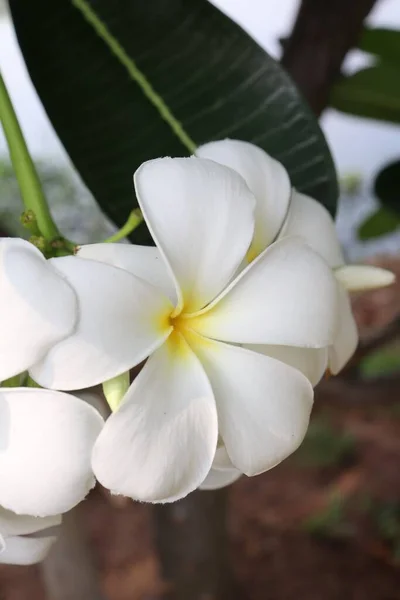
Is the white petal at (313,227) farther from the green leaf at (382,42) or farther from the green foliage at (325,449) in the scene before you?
the green foliage at (325,449)

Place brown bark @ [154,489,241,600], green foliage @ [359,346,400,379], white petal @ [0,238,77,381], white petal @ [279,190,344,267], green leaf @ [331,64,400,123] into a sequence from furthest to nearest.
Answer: green foliage @ [359,346,400,379]
brown bark @ [154,489,241,600]
green leaf @ [331,64,400,123]
white petal @ [279,190,344,267]
white petal @ [0,238,77,381]

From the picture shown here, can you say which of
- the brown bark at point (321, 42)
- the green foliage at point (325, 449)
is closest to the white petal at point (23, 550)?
the brown bark at point (321, 42)

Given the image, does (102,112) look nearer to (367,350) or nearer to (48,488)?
(48,488)

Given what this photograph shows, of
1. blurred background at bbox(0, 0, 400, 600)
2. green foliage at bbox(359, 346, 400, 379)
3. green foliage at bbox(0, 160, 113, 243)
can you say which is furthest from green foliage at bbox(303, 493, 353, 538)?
green foliage at bbox(0, 160, 113, 243)

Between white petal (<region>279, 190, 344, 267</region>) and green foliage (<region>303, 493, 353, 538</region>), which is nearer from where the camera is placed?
white petal (<region>279, 190, 344, 267</region>)

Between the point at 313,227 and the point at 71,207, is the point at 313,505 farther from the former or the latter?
the point at 313,227

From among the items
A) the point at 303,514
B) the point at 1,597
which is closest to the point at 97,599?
the point at 1,597

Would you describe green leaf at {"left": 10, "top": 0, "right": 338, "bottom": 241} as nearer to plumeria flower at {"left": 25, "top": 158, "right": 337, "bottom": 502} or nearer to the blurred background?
plumeria flower at {"left": 25, "top": 158, "right": 337, "bottom": 502}
